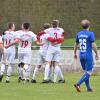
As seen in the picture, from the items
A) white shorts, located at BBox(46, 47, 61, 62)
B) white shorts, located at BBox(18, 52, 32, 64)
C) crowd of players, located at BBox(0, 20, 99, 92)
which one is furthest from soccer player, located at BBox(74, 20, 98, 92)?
white shorts, located at BBox(46, 47, 61, 62)

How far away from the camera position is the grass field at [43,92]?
18.7 m

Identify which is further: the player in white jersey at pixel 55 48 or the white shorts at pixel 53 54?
the white shorts at pixel 53 54

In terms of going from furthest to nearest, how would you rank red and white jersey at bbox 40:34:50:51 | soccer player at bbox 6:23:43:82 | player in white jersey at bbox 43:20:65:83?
red and white jersey at bbox 40:34:50:51, player in white jersey at bbox 43:20:65:83, soccer player at bbox 6:23:43:82

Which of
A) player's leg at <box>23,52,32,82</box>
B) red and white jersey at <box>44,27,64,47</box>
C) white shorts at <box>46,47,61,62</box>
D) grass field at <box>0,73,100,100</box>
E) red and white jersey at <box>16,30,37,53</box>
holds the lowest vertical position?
grass field at <box>0,73,100,100</box>

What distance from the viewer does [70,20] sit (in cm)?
5038

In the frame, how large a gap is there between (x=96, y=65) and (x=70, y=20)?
1883 centimetres

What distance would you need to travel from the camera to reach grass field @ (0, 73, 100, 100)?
18.7 metres

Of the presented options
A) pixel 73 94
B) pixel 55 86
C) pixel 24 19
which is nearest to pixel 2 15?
pixel 24 19

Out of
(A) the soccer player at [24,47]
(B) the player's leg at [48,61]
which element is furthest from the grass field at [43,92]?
(B) the player's leg at [48,61]

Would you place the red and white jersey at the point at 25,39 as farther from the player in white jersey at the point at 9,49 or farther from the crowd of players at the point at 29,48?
the player in white jersey at the point at 9,49

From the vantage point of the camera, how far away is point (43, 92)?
2042 cm

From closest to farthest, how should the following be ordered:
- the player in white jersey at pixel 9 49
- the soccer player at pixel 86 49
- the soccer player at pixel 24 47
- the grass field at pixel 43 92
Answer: the grass field at pixel 43 92 < the soccer player at pixel 86 49 < the soccer player at pixel 24 47 < the player in white jersey at pixel 9 49

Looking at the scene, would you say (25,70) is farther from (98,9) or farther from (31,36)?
(98,9)

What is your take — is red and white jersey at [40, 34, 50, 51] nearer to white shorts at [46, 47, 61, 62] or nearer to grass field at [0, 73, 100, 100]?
white shorts at [46, 47, 61, 62]
